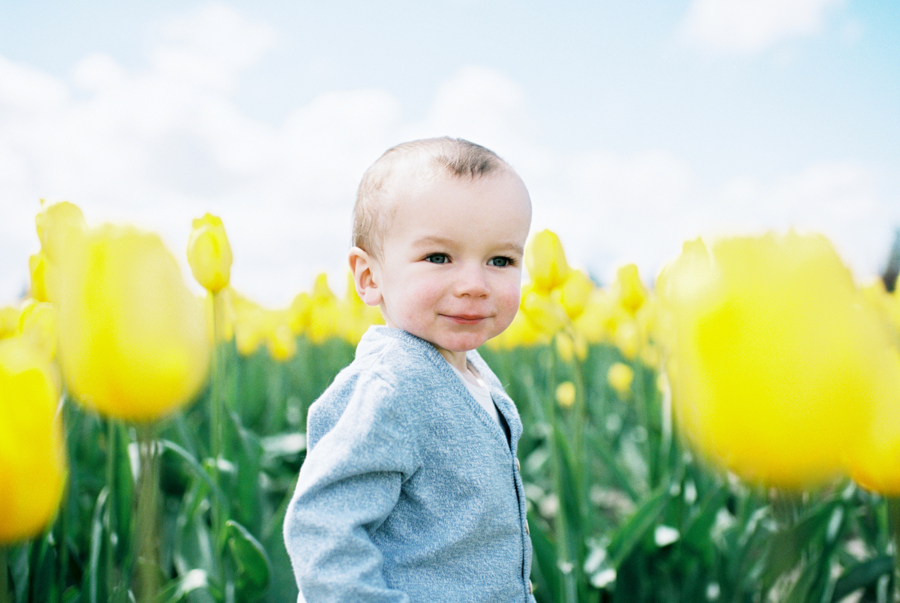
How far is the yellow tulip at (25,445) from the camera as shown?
74 centimetres

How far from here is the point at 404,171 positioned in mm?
1119

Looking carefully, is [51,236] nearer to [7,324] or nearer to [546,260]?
[7,324]

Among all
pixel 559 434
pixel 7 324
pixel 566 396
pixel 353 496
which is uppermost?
pixel 7 324

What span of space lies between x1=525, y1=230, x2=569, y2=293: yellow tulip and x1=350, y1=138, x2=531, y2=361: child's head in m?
0.73

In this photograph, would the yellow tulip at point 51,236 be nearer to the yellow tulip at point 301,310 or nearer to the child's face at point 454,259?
the child's face at point 454,259

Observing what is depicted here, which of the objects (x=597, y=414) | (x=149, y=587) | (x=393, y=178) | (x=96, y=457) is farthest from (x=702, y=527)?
(x=597, y=414)

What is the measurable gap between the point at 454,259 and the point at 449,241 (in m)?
0.03

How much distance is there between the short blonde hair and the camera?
43.2 inches

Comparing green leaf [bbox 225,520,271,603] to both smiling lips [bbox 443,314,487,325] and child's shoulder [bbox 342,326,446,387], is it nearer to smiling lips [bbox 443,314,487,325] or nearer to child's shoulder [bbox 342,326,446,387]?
child's shoulder [bbox 342,326,446,387]

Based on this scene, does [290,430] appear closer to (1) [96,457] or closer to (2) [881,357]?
(1) [96,457]

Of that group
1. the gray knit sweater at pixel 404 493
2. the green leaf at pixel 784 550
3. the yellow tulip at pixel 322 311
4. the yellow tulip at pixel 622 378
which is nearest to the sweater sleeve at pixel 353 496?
the gray knit sweater at pixel 404 493

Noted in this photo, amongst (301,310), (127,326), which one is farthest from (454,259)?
(301,310)

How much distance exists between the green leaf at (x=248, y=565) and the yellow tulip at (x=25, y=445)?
603mm

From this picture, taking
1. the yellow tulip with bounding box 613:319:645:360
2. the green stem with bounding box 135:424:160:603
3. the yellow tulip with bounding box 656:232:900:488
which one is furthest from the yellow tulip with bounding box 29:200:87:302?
the yellow tulip with bounding box 613:319:645:360
